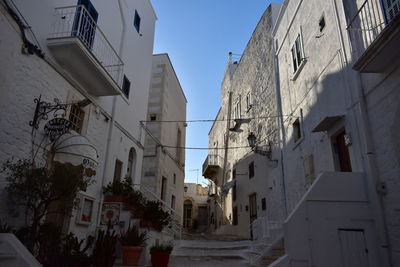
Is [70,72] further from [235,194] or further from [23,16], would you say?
→ [235,194]

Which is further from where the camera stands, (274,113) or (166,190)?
(166,190)

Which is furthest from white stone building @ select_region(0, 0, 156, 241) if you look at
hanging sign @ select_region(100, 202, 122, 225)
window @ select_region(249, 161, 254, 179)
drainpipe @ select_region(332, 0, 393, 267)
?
drainpipe @ select_region(332, 0, 393, 267)

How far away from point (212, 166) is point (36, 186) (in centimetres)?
1944

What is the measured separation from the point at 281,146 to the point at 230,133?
948cm

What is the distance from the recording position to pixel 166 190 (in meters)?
17.7

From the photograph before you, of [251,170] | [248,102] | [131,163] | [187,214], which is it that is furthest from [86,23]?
[187,214]

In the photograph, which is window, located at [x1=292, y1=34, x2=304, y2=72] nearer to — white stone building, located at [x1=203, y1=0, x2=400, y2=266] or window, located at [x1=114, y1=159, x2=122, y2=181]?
white stone building, located at [x1=203, y1=0, x2=400, y2=266]

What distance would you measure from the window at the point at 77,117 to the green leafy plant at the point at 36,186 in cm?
238

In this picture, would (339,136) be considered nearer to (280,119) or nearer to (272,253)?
(272,253)

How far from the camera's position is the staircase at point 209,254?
8.91 meters

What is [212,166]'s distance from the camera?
81.9 feet

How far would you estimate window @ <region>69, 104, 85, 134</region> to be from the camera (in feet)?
28.4

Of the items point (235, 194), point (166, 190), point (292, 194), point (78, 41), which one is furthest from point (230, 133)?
point (78, 41)

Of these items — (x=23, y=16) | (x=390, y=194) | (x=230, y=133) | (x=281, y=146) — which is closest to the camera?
(x=390, y=194)
